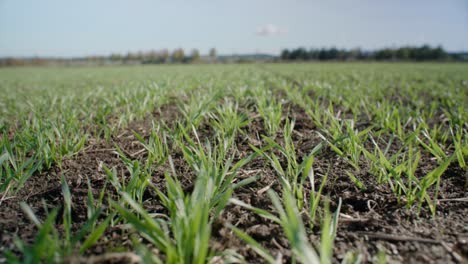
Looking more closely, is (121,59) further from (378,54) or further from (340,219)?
(340,219)

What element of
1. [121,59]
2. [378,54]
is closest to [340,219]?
[378,54]

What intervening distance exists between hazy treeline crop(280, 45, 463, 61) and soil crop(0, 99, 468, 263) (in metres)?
58.4

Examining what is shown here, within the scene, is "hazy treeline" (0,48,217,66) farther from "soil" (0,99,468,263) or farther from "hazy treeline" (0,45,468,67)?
"soil" (0,99,468,263)

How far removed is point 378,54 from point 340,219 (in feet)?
209

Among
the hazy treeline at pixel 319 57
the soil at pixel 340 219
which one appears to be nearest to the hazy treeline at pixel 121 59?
the hazy treeline at pixel 319 57

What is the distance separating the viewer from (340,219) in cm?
96

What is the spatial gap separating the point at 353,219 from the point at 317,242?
19 cm

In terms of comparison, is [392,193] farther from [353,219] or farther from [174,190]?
[174,190]

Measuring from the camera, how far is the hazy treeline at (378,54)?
5034 centimetres

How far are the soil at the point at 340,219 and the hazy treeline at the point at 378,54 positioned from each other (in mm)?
58431

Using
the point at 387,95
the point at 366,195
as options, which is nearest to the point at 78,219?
the point at 366,195

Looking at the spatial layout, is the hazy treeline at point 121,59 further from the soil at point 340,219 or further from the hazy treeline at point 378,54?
the soil at point 340,219

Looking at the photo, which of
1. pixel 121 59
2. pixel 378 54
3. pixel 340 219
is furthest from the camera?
pixel 121 59

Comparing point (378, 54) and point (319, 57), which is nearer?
point (378, 54)
